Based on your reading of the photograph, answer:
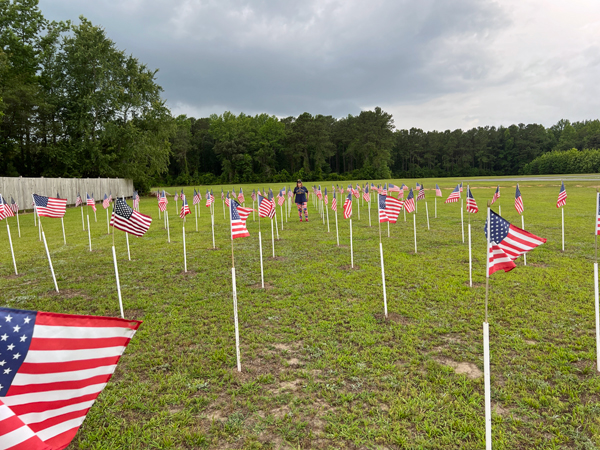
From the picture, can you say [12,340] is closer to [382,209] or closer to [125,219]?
[125,219]

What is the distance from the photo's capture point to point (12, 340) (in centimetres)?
204

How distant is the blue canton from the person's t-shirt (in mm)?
17733

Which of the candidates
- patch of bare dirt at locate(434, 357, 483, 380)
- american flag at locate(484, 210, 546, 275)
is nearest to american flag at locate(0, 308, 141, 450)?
american flag at locate(484, 210, 546, 275)

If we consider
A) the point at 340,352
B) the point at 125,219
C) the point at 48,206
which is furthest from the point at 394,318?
the point at 48,206

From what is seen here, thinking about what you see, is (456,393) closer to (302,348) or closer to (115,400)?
(302,348)

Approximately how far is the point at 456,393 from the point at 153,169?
4633 cm

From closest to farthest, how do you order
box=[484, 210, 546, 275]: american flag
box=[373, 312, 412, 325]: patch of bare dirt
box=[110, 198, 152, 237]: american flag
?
box=[484, 210, 546, 275]: american flag, box=[373, 312, 412, 325]: patch of bare dirt, box=[110, 198, 152, 237]: american flag

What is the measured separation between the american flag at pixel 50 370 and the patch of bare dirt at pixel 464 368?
4412 mm

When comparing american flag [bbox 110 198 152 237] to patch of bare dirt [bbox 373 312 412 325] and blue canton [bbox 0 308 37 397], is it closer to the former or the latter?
patch of bare dirt [bbox 373 312 412 325]

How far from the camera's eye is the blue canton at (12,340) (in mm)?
2004

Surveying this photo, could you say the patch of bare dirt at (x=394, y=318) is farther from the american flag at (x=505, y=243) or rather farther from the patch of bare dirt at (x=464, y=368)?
the american flag at (x=505, y=243)

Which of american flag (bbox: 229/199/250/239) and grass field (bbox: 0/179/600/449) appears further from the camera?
american flag (bbox: 229/199/250/239)

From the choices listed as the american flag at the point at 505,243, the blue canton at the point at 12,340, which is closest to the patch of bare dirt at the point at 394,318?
the american flag at the point at 505,243

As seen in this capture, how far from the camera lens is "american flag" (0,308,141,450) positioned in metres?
2.01
